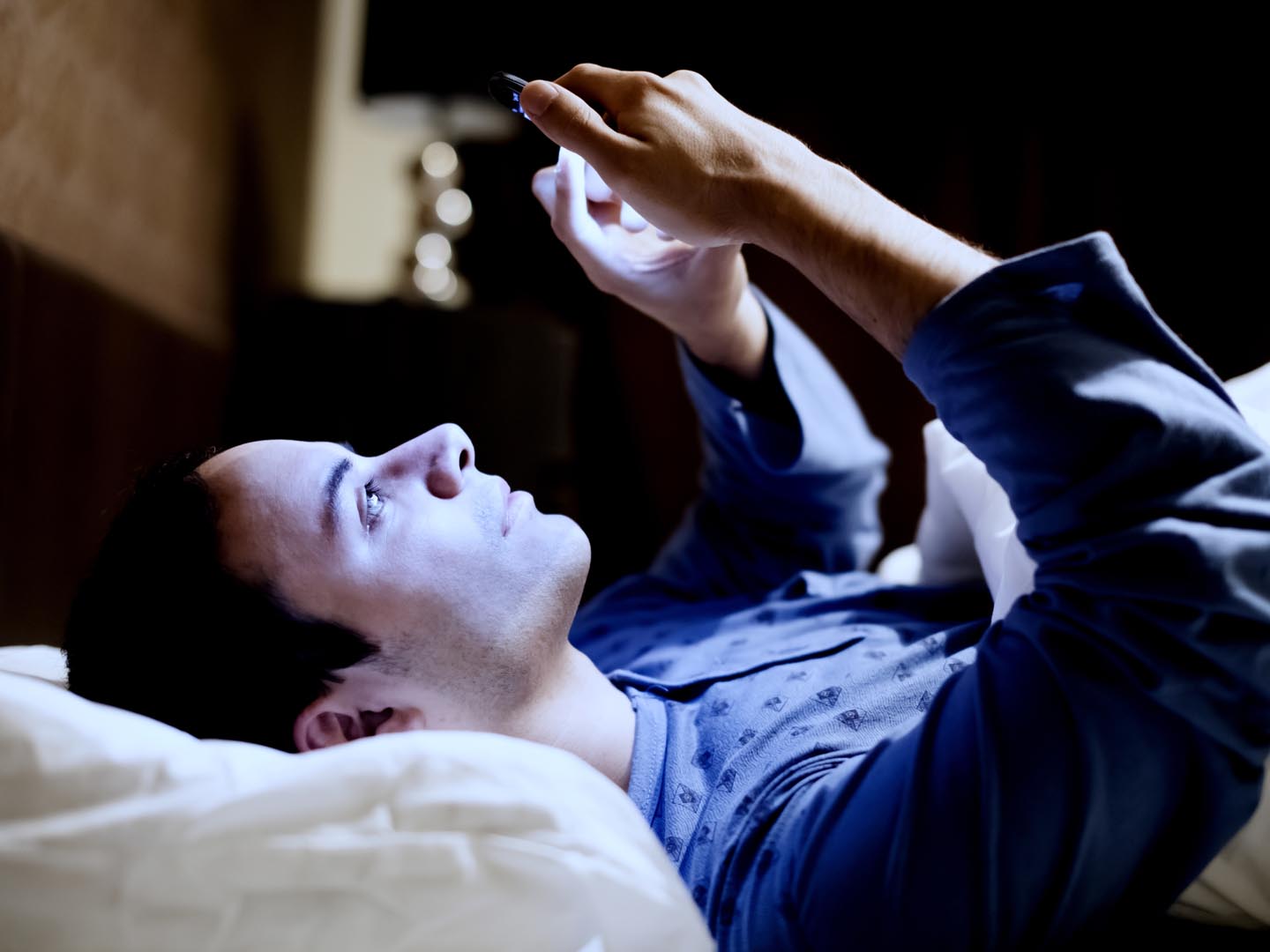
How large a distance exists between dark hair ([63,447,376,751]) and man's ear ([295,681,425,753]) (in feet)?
0.03

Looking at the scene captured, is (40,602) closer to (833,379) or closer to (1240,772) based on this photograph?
(833,379)

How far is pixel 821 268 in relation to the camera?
681 millimetres

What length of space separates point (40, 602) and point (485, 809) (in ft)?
2.54

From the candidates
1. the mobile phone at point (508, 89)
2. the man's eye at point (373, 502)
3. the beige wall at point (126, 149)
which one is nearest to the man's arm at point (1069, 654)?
the mobile phone at point (508, 89)

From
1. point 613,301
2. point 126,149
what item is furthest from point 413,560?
point 613,301

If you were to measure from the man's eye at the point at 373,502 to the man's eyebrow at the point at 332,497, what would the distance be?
0.03m

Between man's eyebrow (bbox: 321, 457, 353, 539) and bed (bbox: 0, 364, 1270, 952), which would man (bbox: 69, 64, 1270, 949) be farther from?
bed (bbox: 0, 364, 1270, 952)

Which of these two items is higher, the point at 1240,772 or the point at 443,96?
the point at 443,96

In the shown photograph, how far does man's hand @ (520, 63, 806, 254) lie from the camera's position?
0.71m

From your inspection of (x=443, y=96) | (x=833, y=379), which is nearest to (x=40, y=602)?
(x=833, y=379)

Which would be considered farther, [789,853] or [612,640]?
[612,640]

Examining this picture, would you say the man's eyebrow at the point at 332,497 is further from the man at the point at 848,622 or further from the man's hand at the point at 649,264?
the man's hand at the point at 649,264

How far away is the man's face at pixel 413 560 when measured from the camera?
832 mm

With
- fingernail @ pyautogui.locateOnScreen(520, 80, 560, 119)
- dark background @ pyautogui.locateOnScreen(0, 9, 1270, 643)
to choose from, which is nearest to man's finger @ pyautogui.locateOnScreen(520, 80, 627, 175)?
fingernail @ pyautogui.locateOnScreen(520, 80, 560, 119)
